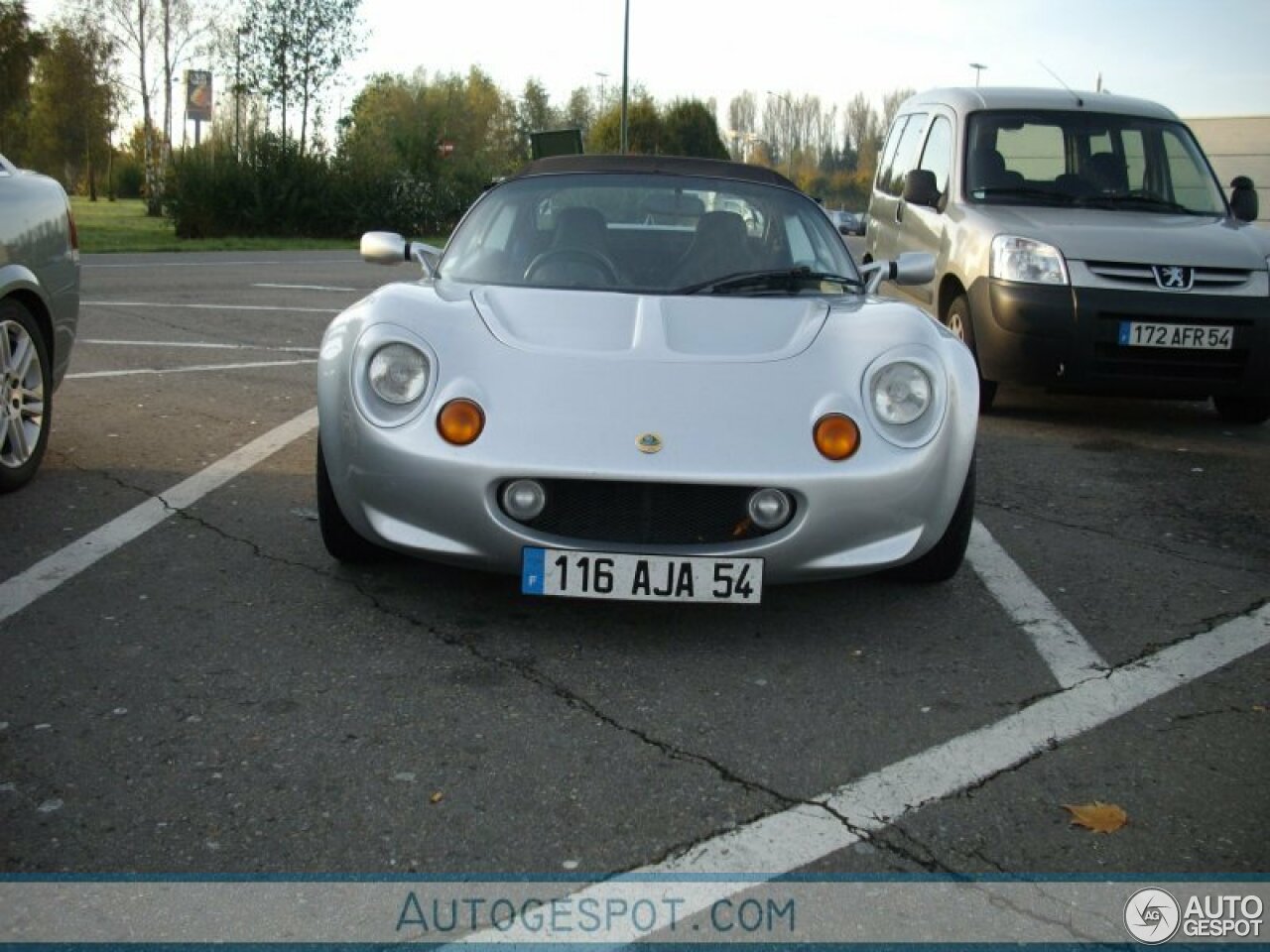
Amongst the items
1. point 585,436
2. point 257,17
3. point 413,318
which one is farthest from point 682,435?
point 257,17

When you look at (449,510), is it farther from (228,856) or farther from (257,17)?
(257,17)

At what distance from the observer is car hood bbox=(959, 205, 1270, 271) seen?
271 inches

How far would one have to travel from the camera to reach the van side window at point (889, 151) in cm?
971

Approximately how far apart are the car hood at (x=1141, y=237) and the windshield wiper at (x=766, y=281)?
271cm

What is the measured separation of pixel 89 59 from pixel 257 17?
86.0 ft

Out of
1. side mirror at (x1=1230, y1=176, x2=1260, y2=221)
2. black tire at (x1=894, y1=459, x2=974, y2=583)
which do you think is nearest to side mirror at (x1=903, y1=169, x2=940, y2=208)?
side mirror at (x1=1230, y1=176, x2=1260, y2=221)

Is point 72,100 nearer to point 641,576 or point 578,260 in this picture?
point 578,260

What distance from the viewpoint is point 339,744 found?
9.88ft

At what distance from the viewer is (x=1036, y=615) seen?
4.10 metres

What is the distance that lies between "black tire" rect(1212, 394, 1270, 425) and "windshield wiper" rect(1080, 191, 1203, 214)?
108cm

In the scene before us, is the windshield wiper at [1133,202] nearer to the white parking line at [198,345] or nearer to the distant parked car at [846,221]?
the distant parked car at [846,221]

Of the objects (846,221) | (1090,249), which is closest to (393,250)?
(846,221)

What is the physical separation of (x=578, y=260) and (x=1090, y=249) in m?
3.37

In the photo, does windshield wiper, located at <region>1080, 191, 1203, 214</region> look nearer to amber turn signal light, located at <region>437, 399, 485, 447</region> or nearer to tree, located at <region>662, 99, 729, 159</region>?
amber turn signal light, located at <region>437, 399, 485, 447</region>
